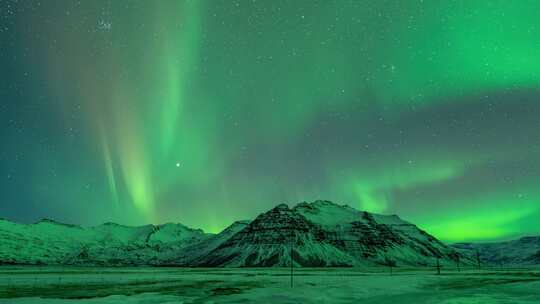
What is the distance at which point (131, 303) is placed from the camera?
4628 centimetres

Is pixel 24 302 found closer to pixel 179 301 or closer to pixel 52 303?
pixel 52 303

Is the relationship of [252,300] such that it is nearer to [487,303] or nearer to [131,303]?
[131,303]

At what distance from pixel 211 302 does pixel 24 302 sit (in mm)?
19770

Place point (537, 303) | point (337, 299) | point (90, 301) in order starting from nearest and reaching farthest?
point (537, 303)
point (90, 301)
point (337, 299)

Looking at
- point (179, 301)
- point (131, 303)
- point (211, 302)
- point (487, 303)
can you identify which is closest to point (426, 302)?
point (487, 303)

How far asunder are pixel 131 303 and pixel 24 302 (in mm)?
11456

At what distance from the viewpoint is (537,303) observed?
45344 millimetres

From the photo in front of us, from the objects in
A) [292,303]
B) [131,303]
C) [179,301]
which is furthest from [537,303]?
[131,303]

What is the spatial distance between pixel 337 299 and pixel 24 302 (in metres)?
34.3

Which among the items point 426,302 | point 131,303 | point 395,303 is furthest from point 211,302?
point 426,302

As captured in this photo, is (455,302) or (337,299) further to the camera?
(337,299)

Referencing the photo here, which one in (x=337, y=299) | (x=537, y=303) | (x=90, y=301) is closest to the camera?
(x=537, y=303)

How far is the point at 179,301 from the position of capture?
157 ft

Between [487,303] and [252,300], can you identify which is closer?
[487,303]
